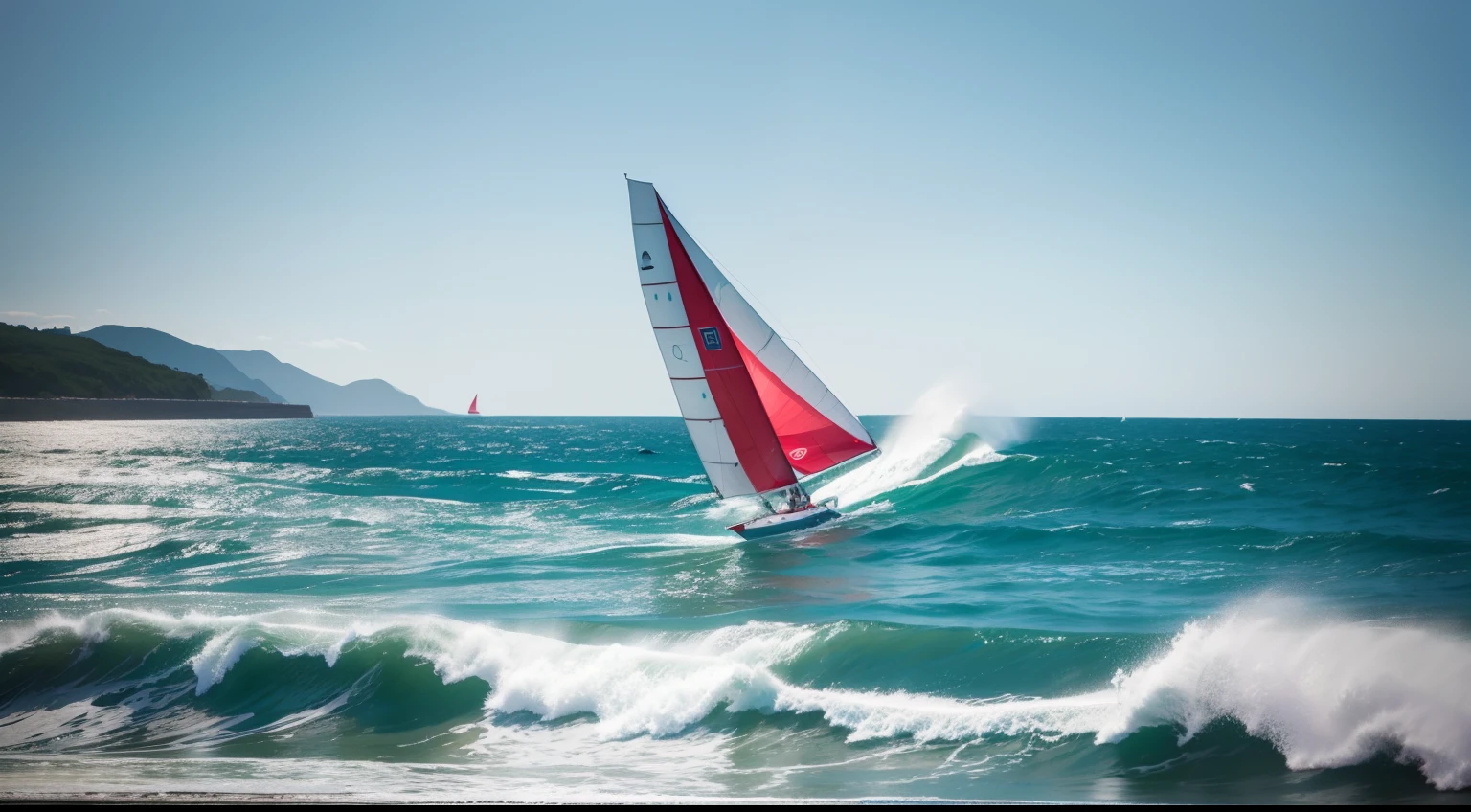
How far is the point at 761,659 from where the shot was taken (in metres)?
10.7

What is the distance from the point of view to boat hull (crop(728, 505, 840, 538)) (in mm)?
21766

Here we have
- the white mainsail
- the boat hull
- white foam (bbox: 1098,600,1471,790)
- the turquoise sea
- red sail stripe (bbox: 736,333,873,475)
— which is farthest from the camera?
red sail stripe (bbox: 736,333,873,475)

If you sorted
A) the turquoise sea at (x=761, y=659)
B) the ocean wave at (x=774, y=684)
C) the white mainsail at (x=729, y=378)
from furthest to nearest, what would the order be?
the white mainsail at (x=729, y=378), the ocean wave at (x=774, y=684), the turquoise sea at (x=761, y=659)

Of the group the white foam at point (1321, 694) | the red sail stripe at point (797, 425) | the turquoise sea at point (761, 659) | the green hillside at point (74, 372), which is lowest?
the turquoise sea at point (761, 659)

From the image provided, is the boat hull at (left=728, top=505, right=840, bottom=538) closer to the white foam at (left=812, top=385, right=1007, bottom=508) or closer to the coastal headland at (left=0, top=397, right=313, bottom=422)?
the white foam at (left=812, top=385, right=1007, bottom=508)

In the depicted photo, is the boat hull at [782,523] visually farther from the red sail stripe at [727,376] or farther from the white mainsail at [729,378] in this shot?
the red sail stripe at [727,376]

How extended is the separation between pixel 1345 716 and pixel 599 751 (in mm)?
6990

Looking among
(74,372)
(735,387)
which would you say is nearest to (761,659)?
(735,387)

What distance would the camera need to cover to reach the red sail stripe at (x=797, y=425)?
80.4 ft

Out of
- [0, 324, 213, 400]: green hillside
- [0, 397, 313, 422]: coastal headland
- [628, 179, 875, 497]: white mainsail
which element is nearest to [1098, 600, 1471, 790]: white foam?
[628, 179, 875, 497]: white mainsail

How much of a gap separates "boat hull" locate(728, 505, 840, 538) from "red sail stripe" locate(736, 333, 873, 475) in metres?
1.94

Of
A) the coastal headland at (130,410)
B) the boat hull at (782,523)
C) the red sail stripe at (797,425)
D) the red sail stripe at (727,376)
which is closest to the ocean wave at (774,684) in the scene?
the boat hull at (782,523)

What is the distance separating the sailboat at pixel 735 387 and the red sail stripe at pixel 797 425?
0.03m

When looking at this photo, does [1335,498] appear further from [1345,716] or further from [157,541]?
[157,541]
